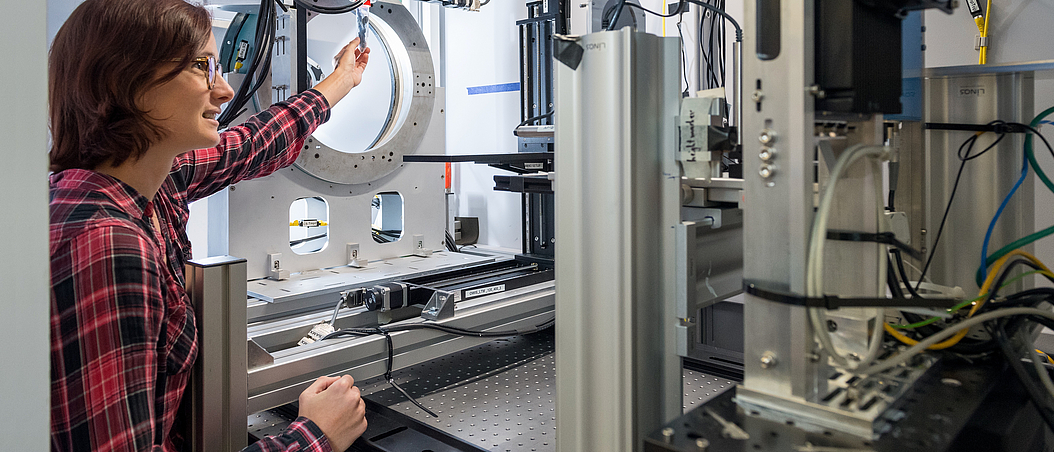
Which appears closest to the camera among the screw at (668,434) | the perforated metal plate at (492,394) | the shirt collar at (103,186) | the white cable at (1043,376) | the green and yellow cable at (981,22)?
the screw at (668,434)

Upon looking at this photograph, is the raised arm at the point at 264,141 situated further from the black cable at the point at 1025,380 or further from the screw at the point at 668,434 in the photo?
the black cable at the point at 1025,380

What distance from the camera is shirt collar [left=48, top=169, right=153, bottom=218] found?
1022 millimetres

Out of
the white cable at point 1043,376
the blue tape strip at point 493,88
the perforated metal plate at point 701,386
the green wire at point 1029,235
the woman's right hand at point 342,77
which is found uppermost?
the blue tape strip at point 493,88

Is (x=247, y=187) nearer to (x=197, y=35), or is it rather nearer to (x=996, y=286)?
(x=197, y=35)

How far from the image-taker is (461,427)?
1.50m

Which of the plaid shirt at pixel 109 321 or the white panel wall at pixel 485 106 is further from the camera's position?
the white panel wall at pixel 485 106

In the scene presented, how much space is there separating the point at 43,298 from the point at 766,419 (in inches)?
29.0

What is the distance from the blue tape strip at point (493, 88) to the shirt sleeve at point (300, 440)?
236 cm

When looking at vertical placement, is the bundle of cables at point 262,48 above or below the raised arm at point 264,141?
above

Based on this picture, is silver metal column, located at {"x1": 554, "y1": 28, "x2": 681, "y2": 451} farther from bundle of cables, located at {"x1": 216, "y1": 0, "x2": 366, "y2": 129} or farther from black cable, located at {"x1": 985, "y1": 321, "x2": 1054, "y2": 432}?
bundle of cables, located at {"x1": 216, "y1": 0, "x2": 366, "y2": 129}

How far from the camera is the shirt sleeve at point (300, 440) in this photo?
1.12 metres

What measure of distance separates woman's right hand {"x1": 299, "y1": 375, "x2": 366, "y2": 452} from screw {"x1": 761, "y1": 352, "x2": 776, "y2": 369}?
0.73 metres

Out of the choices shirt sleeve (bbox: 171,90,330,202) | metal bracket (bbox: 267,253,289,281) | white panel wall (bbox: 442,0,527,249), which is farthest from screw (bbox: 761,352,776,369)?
white panel wall (bbox: 442,0,527,249)

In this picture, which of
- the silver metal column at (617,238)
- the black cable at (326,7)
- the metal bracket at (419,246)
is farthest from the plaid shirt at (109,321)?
the metal bracket at (419,246)
